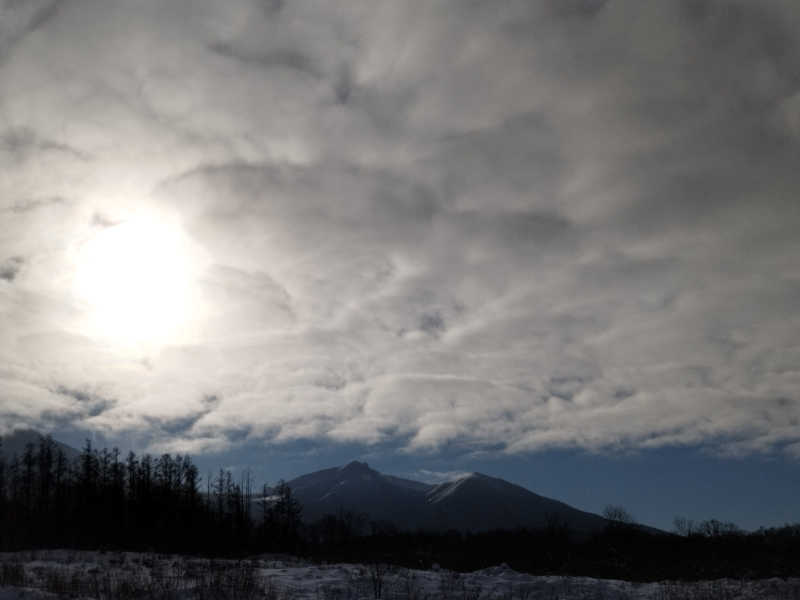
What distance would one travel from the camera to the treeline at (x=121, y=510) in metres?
73.4

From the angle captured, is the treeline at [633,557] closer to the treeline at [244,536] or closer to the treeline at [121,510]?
the treeline at [244,536]

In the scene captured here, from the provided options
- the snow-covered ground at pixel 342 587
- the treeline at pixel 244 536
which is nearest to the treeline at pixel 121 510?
the treeline at pixel 244 536

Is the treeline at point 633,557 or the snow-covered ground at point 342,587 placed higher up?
the snow-covered ground at point 342,587

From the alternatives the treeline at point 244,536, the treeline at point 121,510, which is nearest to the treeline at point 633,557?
the treeline at point 244,536

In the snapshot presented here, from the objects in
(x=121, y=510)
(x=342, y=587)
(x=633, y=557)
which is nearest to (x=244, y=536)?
(x=121, y=510)

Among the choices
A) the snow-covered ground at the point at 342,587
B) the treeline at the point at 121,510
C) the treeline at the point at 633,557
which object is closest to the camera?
the snow-covered ground at the point at 342,587

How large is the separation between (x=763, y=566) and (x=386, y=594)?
2889cm

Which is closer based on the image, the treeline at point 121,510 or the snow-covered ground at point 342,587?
the snow-covered ground at point 342,587

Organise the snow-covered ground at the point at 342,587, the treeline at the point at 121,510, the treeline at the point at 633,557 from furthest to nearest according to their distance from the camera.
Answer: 1. the treeline at the point at 121,510
2. the treeline at the point at 633,557
3. the snow-covered ground at the point at 342,587

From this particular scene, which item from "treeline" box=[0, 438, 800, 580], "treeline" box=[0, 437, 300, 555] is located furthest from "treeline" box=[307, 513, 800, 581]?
"treeline" box=[0, 437, 300, 555]

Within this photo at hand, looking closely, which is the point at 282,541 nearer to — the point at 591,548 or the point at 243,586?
the point at 591,548

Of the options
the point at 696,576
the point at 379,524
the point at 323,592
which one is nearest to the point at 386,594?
the point at 323,592

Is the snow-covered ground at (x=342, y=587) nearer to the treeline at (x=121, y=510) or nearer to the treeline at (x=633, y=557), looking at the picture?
the treeline at (x=633, y=557)

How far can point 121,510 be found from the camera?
89312 millimetres
